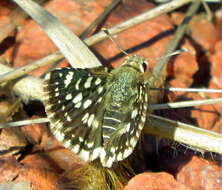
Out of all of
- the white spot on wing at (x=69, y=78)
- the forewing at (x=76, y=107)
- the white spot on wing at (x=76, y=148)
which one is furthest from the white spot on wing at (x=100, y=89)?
the white spot on wing at (x=76, y=148)

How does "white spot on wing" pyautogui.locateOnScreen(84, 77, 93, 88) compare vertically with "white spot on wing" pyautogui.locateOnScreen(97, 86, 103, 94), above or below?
above

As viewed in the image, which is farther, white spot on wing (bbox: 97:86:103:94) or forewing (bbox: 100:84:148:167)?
white spot on wing (bbox: 97:86:103:94)

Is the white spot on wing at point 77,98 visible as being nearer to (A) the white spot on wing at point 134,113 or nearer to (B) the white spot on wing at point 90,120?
(B) the white spot on wing at point 90,120

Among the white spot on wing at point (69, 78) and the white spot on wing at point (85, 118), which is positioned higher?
the white spot on wing at point (69, 78)

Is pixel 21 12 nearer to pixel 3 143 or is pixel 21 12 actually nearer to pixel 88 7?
pixel 88 7

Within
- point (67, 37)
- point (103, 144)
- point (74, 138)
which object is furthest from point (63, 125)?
point (67, 37)

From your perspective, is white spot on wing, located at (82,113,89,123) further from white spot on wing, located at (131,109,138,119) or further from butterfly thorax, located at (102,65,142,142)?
white spot on wing, located at (131,109,138,119)

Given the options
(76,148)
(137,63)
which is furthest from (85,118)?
(137,63)

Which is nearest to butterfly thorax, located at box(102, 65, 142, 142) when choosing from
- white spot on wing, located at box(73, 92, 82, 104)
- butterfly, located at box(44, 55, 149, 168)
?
butterfly, located at box(44, 55, 149, 168)
